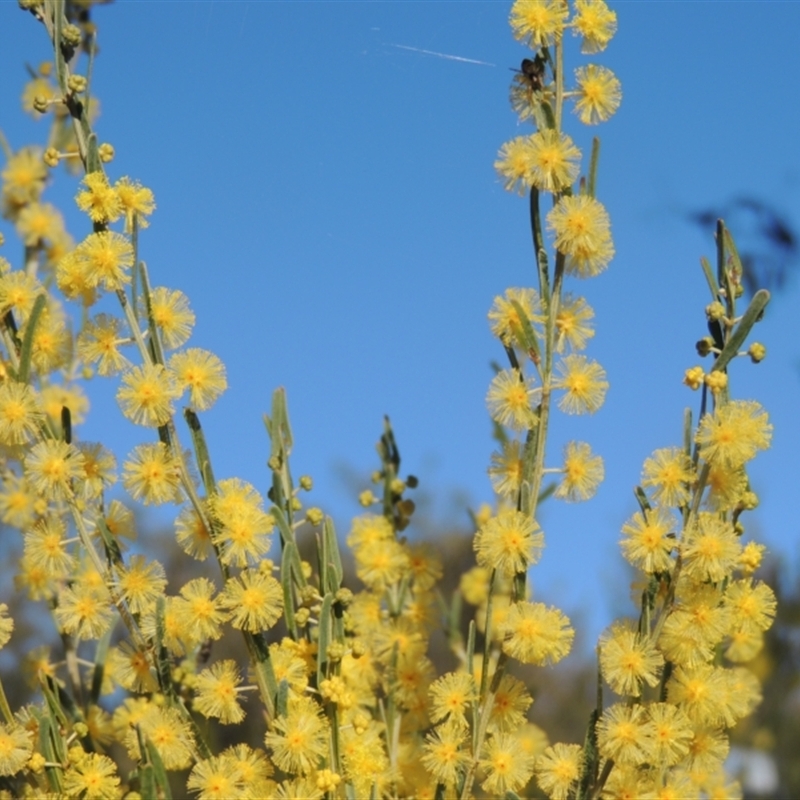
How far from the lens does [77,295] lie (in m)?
0.93

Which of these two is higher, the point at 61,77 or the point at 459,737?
the point at 61,77

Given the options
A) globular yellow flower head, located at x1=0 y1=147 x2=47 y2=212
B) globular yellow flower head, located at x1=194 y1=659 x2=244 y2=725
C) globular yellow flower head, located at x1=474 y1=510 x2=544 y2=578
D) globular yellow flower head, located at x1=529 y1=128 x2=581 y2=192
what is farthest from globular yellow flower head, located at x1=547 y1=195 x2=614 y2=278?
globular yellow flower head, located at x1=0 y1=147 x2=47 y2=212

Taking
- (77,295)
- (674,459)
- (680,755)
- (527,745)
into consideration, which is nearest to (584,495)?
(674,459)

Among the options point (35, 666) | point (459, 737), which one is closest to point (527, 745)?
point (459, 737)

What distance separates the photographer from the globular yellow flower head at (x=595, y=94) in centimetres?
A: 96

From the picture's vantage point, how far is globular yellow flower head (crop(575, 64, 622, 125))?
3.15 ft

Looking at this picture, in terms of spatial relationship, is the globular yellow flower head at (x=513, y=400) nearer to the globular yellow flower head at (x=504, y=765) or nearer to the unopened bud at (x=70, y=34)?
the globular yellow flower head at (x=504, y=765)

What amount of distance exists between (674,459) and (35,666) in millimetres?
723

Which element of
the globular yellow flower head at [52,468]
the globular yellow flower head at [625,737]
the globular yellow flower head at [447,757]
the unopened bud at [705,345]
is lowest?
the globular yellow flower head at [447,757]

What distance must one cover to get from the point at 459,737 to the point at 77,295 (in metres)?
0.49

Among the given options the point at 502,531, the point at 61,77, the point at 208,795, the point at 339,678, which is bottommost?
the point at 208,795

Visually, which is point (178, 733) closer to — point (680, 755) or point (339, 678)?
point (339, 678)

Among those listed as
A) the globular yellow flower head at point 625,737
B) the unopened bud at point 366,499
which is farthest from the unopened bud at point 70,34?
the globular yellow flower head at point 625,737

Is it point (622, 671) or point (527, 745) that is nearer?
point (622, 671)
